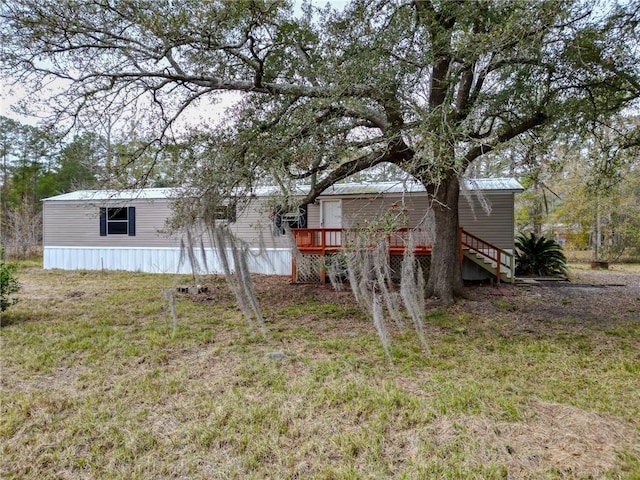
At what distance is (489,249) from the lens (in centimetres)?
983

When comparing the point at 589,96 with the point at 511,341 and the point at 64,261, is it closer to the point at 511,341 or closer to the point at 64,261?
the point at 511,341

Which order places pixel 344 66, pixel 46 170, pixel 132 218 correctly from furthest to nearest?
pixel 46 170, pixel 132 218, pixel 344 66

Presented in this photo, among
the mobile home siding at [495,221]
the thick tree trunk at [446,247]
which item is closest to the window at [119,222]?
the thick tree trunk at [446,247]

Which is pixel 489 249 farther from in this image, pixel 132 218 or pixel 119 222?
pixel 119 222

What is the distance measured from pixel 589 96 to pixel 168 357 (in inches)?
258

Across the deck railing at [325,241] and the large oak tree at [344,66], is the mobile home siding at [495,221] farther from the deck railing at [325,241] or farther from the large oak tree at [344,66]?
the large oak tree at [344,66]

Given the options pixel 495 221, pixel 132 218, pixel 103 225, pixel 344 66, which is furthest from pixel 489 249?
pixel 103 225

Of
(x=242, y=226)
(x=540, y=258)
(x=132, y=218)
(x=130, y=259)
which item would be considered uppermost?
(x=132, y=218)

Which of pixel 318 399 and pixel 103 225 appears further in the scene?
pixel 103 225

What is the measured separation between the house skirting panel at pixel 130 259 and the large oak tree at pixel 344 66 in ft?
18.3

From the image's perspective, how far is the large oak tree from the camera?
14.7 feet

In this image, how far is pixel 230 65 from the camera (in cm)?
570

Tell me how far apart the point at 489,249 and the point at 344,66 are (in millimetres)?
6975

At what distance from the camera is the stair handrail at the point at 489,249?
29.6 feet
